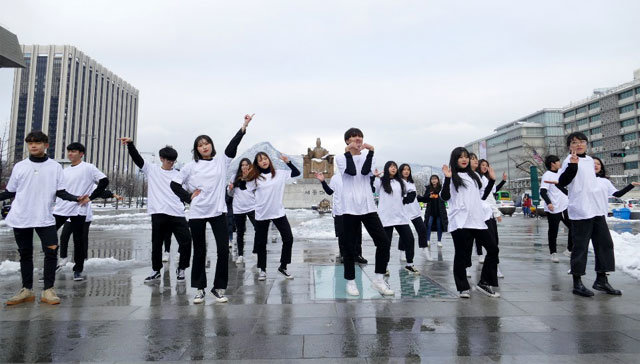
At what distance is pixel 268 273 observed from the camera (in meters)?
6.31

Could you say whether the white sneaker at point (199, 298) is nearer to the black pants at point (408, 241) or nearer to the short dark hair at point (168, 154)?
the short dark hair at point (168, 154)

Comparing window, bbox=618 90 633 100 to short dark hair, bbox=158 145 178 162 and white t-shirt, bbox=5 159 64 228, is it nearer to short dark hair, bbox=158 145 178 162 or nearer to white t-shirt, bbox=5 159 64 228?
short dark hair, bbox=158 145 178 162

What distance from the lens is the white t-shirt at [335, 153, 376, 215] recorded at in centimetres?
480

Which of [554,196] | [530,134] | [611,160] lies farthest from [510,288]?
[530,134]

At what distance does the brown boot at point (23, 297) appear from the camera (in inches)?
168

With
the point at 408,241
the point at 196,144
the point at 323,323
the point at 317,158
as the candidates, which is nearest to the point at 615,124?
the point at 317,158

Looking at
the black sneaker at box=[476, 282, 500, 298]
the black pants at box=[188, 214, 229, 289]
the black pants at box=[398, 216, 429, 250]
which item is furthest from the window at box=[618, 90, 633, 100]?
the black pants at box=[188, 214, 229, 289]

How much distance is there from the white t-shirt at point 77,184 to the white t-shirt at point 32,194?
1093 mm

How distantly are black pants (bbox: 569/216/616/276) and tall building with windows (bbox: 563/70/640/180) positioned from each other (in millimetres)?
71807

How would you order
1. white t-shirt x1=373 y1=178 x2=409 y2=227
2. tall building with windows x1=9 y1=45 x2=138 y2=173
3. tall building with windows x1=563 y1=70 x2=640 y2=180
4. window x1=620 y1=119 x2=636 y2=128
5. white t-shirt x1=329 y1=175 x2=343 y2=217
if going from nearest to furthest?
white t-shirt x1=373 y1=178 x2=409 y2=227 < white t-shirt x1=329 y1=175 x2=343 y2=217 < tall building with windows x1=563 y1=70 x2=640 y2=180 < window x1=620 y1=119 x2=636 y2=128 < tall building with windows x1=9 y1=45 x2=138 y2=173

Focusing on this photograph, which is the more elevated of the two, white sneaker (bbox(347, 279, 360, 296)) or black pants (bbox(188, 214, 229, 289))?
black pants (bbox(188, 214, 229, 289))

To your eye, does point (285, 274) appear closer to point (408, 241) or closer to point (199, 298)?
point (199, 298)

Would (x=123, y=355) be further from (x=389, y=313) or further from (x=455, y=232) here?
(x=455, y=232)

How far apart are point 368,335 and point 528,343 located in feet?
3.91
